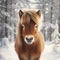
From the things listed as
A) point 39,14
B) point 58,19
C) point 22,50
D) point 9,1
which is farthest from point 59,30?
point 9,1

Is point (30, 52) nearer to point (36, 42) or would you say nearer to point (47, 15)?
point (36, 42)

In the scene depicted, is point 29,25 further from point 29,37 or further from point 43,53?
point 43,53

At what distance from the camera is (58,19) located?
175 centimetres

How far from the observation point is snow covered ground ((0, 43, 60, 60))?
1700 mm

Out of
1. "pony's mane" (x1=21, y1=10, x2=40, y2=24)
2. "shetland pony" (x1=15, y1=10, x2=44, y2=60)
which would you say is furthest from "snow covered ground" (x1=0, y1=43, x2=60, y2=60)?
"pony's mane" (x1=21, y1=10, x2=40, y2=24)

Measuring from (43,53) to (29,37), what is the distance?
18 cm

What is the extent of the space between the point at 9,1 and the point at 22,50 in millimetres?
422

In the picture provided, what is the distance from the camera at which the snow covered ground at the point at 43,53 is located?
5.58 ft

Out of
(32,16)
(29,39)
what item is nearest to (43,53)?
(29,39)

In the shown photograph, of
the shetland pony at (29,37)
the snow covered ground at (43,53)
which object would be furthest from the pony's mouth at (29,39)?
the snow covered ground at (43,53)

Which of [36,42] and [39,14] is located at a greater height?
[39,14]

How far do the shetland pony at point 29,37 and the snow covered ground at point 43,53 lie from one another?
3 centimetres

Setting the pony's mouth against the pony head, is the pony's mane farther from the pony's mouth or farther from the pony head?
the pony's mouth

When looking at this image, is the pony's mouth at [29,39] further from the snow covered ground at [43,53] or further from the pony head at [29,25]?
the snow covered ground at [43,53]
